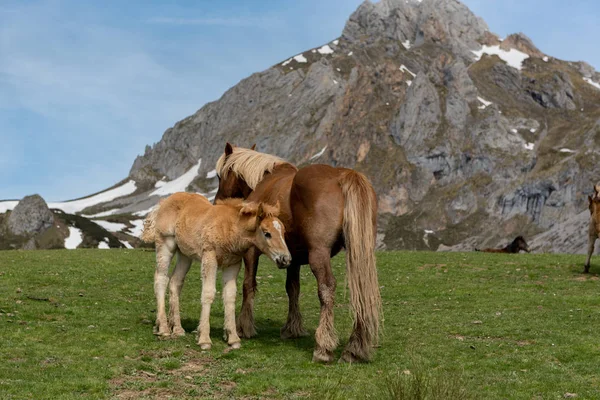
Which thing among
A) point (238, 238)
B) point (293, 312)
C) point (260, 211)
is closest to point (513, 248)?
point (293, 312)

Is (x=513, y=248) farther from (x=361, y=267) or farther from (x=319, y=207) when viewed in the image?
(x=319, y=207)

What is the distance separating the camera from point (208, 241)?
14.2 metres

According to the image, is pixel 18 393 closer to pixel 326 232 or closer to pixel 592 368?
pixel 326 232

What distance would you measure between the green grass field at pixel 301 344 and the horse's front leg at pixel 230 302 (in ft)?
1.04

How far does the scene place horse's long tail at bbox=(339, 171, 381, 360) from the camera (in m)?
→ 12.9

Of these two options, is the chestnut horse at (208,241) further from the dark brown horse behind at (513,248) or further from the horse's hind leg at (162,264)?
the dark brown horse behind at (513,248)


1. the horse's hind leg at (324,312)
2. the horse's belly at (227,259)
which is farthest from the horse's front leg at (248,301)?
the horse's hind leg at (324,312)

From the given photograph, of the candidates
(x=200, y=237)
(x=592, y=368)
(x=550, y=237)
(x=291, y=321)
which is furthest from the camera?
(x=550, y=237)

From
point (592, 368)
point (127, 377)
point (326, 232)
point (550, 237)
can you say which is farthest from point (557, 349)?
point (550, 237)

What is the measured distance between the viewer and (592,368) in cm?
1292

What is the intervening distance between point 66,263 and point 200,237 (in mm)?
18961

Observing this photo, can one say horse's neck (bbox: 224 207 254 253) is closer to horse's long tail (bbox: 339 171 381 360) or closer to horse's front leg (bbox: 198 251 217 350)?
horse's front leg (bbox: 198 251 217 350)

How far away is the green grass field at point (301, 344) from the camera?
11.0m

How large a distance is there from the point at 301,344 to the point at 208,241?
355 centimetres
